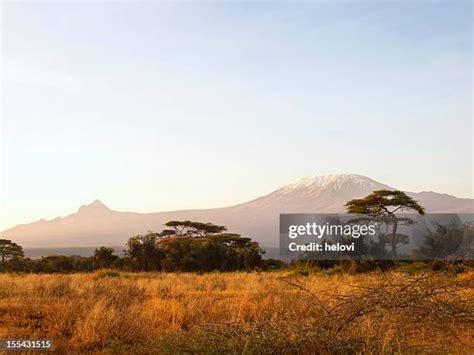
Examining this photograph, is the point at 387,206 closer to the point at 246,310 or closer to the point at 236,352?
the point at 246,310

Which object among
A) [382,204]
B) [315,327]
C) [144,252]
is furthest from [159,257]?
[315,327]

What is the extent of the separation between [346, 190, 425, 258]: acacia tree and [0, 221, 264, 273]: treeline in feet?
21.8

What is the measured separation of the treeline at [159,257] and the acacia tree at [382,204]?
21.8 feet

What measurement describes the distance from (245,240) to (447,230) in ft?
49.2

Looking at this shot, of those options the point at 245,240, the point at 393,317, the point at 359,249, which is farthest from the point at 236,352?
the point at 245,240

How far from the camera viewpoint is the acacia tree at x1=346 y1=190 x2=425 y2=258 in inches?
1310

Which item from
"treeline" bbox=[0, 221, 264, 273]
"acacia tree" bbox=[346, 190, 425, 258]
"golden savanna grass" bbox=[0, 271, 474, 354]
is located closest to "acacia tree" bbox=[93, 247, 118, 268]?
"treeline" bbox=[0, 221, 264, 273]

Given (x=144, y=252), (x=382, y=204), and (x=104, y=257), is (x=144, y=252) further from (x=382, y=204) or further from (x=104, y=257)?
(x=382, y=204)

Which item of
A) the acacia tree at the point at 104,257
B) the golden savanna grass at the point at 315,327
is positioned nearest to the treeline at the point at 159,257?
the acacia tree at the point at 104,257

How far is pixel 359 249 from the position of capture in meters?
28.4

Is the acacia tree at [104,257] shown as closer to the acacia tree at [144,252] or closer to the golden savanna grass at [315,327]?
the acacia tree at [144,252]

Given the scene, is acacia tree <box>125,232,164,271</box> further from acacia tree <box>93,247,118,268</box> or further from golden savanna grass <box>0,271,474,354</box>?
golden savanna grass <box>0,271,474,354</box>

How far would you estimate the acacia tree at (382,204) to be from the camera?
33281mm

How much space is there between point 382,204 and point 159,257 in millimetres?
13542
